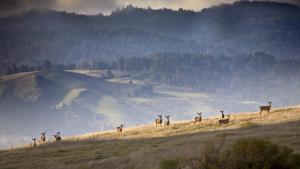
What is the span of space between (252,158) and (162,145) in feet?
68.5

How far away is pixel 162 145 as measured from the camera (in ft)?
138

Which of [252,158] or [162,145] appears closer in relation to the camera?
[252,158]

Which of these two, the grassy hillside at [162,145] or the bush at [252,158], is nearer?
the bush at [252,158]

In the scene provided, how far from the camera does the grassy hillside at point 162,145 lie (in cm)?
3319

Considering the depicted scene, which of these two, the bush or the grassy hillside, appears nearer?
the bush

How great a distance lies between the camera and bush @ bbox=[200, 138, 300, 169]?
21.6 metres

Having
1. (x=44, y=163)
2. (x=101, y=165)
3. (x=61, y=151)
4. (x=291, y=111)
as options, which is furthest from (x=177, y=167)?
(x=291, y=111)

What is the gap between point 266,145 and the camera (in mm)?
22391

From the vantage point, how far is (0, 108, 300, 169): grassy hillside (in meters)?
33.2

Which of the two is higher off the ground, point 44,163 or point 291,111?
point 291,111

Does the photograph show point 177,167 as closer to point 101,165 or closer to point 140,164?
point 140,164

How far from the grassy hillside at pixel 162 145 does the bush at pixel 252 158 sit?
234cm

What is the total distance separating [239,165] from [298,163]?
3.10 meters

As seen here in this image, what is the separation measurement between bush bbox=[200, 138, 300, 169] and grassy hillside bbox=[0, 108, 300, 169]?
2336 millimetres
